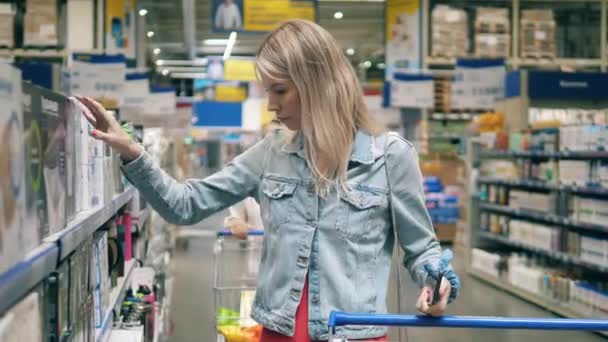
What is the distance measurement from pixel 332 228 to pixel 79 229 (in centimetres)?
75

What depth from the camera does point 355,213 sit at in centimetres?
222

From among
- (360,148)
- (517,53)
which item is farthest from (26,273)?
(517,53)

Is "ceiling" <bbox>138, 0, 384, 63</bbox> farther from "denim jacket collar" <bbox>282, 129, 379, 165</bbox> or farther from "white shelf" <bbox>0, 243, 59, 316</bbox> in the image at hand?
"white shelf" <bbox>0, 243, 59, 316</bbox>

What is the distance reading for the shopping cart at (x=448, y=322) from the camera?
6.77 ft

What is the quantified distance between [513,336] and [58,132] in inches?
232

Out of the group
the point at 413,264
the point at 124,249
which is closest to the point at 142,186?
the point at 413,264

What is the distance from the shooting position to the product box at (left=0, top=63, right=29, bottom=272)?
1356 millimetres

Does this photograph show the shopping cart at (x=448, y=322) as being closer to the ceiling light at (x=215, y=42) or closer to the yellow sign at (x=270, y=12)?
the yellow sign at (x=270, y=12)

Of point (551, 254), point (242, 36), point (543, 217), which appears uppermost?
point (242, 36)

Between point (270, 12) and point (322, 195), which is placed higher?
point (270, 12)

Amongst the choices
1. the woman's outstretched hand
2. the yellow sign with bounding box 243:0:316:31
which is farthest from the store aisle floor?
the yellow sign with bounding box 243:0:316:31

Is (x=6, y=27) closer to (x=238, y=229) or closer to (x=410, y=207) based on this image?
(x=238, y=229)

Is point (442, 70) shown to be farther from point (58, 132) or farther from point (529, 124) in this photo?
point (58, 132)

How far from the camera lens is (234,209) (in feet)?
17.6
